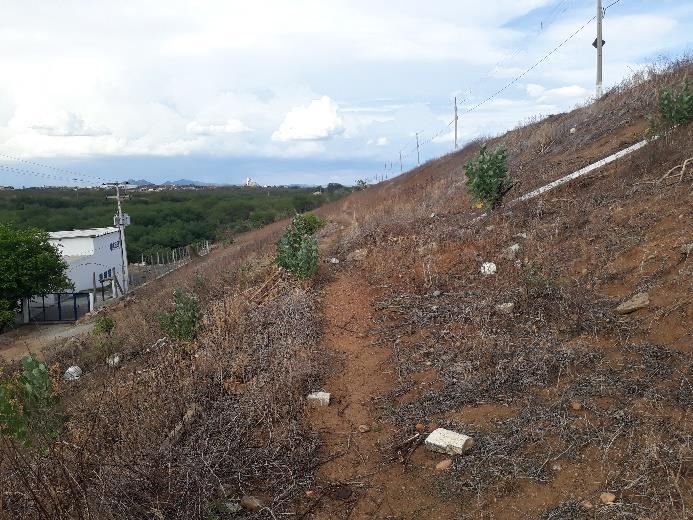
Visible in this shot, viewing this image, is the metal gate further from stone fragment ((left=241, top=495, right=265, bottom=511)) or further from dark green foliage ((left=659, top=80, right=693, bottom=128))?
dark green foliage ((left=659, top=80, right=693, bottom=128))

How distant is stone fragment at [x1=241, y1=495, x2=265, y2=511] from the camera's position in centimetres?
332

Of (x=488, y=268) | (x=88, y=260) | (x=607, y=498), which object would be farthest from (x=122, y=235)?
(x=607, y=498)

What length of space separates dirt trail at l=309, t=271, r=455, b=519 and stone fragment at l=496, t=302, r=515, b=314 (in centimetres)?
132

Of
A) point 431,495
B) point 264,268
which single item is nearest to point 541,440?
point 431,495

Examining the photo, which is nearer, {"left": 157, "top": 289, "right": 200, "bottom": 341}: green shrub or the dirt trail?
the dirt trail

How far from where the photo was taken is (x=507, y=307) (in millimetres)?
5715

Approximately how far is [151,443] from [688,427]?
3.59 m

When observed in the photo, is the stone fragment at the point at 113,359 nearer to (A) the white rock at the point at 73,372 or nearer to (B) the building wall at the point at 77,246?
(A) the white rock at the point at 73,372

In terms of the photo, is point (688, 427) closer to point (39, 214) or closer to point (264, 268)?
point (264, 268)

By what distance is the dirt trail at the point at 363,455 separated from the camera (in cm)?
331

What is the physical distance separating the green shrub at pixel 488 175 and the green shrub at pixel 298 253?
339 cm

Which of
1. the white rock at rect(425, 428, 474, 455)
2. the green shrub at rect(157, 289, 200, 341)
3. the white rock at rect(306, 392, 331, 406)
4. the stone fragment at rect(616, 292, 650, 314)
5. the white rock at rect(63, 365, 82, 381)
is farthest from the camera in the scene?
the white rock at rect(63, 365, 82, 381)

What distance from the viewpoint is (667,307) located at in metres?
4.85

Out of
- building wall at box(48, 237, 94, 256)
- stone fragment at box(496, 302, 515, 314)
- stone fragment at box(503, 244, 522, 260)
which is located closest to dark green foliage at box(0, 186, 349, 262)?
building wall at box(48, 237, 94, 256)
